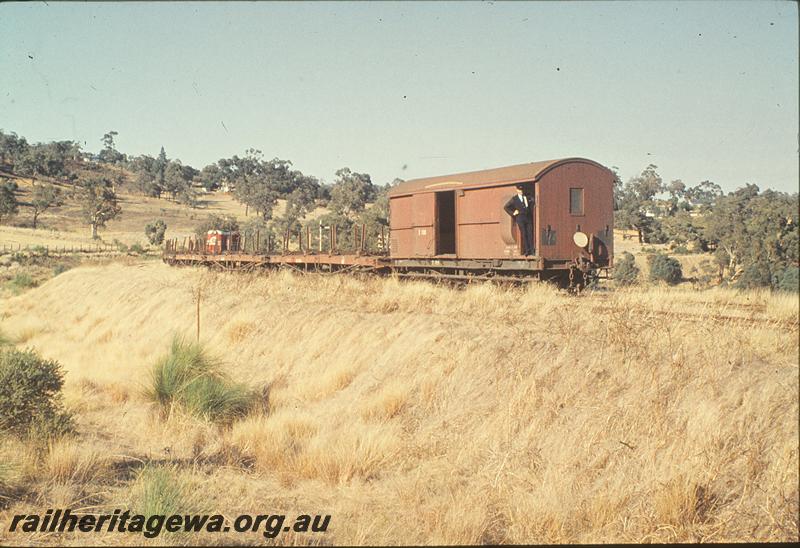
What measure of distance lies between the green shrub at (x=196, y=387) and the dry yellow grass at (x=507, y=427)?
0.39m

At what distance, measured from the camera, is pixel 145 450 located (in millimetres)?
9195

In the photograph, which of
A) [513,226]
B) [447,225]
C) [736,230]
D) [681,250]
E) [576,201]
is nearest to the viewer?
[513,226]

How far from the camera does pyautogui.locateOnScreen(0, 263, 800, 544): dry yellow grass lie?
5.81m

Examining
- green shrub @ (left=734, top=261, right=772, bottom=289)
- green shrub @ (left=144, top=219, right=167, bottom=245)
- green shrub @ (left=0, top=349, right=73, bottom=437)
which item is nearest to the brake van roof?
green shrub @ (left=734, top=261, right=772, bottom=289)

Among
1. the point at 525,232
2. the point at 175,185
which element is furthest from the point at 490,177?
the point at 175,185

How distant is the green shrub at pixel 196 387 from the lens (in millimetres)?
10352

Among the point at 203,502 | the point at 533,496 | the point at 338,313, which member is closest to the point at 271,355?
the point at 338,313

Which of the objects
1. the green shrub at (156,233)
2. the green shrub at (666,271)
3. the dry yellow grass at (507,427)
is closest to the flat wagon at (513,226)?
the dry yellow grass at (507,427)

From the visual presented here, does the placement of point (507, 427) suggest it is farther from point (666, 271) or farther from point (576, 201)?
point (666, 271)

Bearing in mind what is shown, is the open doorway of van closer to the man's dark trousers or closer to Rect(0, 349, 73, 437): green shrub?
the man's dark trousers

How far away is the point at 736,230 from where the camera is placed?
26594 millimetres

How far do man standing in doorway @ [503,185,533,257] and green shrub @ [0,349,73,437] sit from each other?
33.8 ft

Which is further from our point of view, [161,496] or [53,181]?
[53,181]

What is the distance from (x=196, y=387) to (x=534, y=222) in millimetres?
8874
